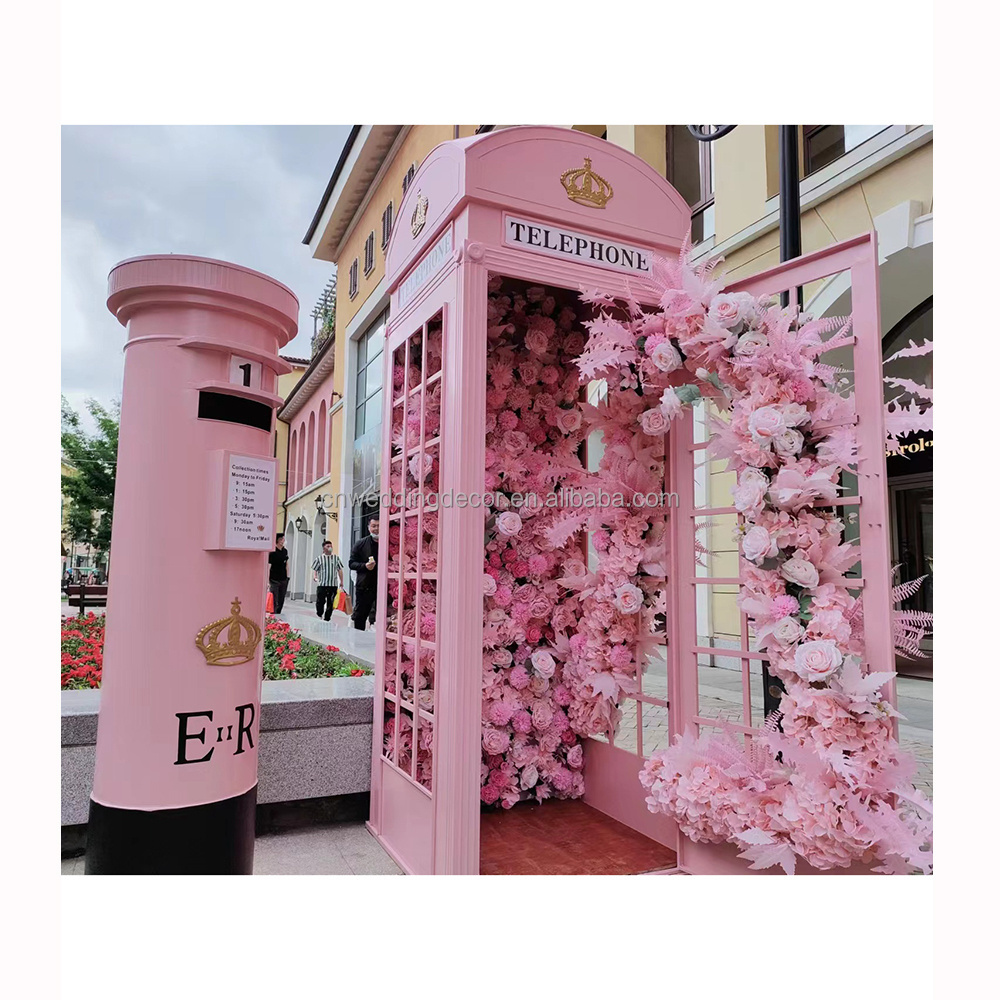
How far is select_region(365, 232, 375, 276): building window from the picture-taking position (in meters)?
12.9

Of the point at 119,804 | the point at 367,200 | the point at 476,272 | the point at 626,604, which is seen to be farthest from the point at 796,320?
the point at 367,200

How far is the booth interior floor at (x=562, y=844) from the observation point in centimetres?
342

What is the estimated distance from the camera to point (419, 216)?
12.3ft

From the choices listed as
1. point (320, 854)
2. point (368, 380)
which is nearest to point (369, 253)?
point (368, 380)

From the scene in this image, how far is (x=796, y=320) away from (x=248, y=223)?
184 inches

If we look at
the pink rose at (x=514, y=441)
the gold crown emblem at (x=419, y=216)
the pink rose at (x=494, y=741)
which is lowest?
the pink rose at (x=494, y=741)

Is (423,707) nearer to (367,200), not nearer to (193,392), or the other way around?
(193,392)

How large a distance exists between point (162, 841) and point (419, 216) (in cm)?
298

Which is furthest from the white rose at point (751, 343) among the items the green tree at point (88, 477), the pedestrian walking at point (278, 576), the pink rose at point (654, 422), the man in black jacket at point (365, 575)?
the pedestrian walking at point (278, 576)

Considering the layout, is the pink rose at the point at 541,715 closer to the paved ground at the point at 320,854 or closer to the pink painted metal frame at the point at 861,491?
the pink painted metal frame at the point at 861,491

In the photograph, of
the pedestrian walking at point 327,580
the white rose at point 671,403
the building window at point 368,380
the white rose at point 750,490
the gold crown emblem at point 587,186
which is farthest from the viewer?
the building window at point 368,380

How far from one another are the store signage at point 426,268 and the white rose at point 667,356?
1056mm

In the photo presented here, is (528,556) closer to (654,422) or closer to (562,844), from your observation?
(654,422)

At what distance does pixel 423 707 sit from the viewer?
3463 millimetres
